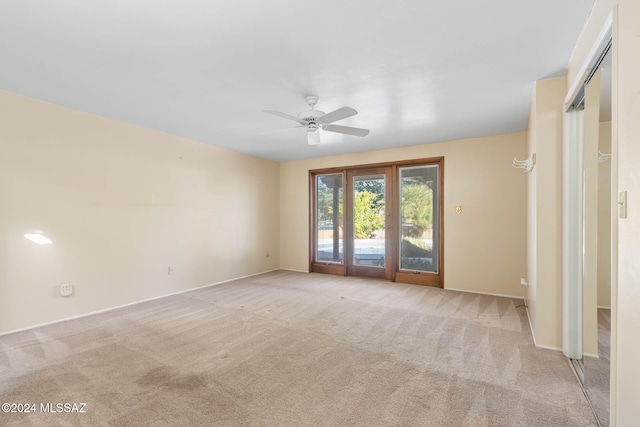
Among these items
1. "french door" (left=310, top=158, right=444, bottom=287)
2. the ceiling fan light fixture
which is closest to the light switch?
the ceiling fan light fixture

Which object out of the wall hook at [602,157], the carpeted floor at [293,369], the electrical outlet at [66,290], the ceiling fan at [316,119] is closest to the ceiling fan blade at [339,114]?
the ceiling fan at [316,119]

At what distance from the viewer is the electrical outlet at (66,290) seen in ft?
11.2

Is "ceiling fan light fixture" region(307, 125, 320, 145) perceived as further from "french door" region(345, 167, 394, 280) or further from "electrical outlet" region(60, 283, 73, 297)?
"electrical outlet" region(60, 283, 73, 297)

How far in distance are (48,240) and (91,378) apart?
199cm

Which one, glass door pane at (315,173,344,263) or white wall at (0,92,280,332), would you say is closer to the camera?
white wall at (0,92,280,332)

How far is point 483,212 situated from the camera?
4.68m

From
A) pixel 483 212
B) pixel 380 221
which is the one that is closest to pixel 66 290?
pixel 380 221

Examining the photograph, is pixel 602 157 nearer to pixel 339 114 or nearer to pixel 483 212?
pixel 339 114

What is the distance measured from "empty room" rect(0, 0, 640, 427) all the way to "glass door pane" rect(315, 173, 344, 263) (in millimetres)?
1224

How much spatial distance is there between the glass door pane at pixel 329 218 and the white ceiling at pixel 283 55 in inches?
104

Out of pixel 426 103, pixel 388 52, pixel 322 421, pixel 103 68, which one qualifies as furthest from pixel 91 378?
pixel 426 103

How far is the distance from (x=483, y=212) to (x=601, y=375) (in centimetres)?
315

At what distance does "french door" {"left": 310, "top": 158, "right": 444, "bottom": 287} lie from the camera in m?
5.20

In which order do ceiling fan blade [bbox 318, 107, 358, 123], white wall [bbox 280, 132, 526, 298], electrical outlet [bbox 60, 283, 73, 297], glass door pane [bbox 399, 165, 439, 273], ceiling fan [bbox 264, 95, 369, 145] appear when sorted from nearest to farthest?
ceiling fan blade [bbox 318, 107, 358, 123]
ceiling fan [bbox 264, 95, 369, 145]
electrical outlet [bbox 60, 283, 73, 297]
white wall [bbox 280, 132, 526, 298]
glass door pane [bbox 399, 165, 439, 273]
